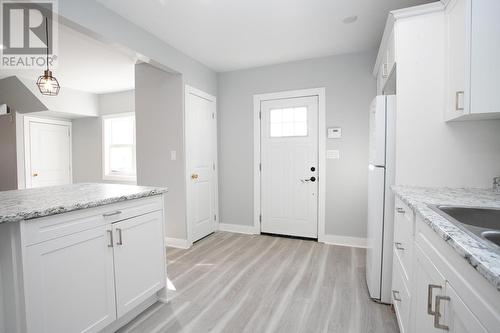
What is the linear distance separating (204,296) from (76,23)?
2.54 meters

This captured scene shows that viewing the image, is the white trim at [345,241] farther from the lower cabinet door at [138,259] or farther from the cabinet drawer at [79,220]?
the cabinet drawer at [79,220]

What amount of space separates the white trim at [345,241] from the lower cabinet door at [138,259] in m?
2.32

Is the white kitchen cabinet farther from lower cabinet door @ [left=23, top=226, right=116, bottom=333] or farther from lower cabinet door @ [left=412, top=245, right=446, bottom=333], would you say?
lower cabinet door @ [left=23, top=226, right=116, bottom=333]

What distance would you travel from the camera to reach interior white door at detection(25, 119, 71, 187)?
5.05 m

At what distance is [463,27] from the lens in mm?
1546

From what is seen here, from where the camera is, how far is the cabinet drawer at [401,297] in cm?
144

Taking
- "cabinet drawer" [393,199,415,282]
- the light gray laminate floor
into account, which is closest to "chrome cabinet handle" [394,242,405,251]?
"cabinet drawer" [393,199,415,282]

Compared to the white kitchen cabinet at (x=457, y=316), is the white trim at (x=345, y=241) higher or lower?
lower

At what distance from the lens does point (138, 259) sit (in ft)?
6.04

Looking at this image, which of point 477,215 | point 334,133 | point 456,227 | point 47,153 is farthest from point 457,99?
point 47,153

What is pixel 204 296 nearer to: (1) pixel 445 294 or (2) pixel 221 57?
(1) pixel 445 294

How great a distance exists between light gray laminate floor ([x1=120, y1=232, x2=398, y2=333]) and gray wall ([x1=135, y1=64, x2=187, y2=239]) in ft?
2.04

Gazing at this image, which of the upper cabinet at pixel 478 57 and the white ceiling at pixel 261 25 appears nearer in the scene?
the upper cabinet at pixel 478 57

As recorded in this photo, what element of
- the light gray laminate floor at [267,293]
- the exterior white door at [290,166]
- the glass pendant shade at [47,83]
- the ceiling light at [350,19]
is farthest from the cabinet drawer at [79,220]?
the ceiling light at [350,19]
